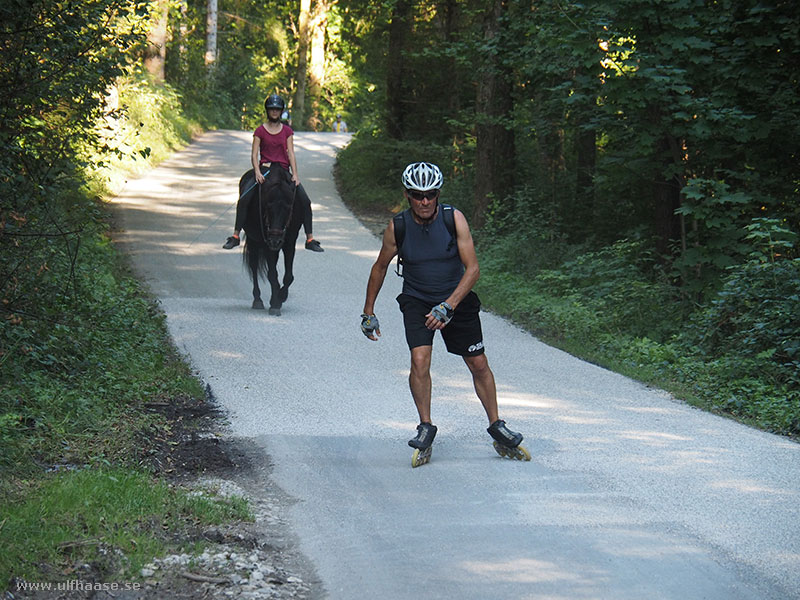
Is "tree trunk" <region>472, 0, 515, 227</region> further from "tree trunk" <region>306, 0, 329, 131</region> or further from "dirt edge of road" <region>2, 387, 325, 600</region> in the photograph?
"tree trunk" <region>306, 0, 329, 131</region>

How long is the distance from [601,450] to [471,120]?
53.7 ft

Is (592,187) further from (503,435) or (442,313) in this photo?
(442,313)

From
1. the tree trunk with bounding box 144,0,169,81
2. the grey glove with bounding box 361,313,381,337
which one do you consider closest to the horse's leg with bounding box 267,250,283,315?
the grey glove with bounding box 361,313,381,337

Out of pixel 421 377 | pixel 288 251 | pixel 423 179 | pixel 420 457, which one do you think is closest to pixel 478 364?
pixel 421 377

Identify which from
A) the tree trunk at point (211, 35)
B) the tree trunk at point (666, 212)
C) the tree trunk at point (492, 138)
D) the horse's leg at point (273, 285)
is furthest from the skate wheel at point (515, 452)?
the tree trunk at point (211, 35)

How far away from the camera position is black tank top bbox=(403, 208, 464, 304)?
7090 mm

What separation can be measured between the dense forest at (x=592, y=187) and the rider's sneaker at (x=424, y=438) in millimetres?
2674

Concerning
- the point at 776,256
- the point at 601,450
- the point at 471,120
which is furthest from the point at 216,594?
the point at 471,120

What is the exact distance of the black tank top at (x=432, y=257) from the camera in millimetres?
7090

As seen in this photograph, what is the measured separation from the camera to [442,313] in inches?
267

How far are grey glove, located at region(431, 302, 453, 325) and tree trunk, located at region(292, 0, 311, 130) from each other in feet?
154

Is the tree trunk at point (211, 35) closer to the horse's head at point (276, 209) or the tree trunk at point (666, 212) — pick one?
the tree trunk at point (666, 212)

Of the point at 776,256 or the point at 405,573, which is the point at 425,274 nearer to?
the point at 405,573

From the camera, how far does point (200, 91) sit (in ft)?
141
